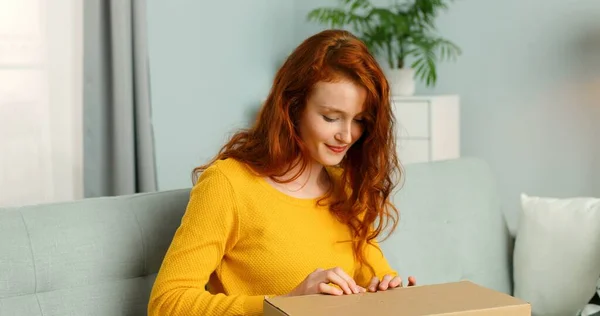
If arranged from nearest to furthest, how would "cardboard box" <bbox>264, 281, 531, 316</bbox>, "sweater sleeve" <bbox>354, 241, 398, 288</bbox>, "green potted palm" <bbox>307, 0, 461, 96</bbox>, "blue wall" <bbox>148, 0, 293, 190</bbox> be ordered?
"cardboard box" <bbox>264, 281, 531, 316</bbox> < "sweater sleeve" <bbox>354, 241, 398, 288</bbox> < "blue wall" <bbox>148, 0, 293, 190</bbox> < "green potted palm" <bbox>307, 0, 461, 96</bbox>

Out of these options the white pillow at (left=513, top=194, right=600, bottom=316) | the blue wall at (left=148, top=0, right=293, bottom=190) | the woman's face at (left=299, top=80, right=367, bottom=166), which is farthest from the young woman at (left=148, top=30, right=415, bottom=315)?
the blue wall at (left=148, top=0, right=293, bottom=190)

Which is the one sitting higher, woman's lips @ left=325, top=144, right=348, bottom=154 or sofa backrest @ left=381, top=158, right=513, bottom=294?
woman's lips @ left=325, top=144, right=348, bottom=154

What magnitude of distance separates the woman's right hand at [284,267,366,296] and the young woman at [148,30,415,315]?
0.47 feet

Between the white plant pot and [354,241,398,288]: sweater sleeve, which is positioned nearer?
[354,241,398,288]: sweater sleeve

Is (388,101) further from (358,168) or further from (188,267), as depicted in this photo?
(188,267)

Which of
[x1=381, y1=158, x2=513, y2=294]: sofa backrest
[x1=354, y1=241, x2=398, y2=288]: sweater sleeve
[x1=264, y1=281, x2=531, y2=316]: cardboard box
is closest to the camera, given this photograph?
[x1=264, y1=281, x2=531, y2=316]: cardboard box

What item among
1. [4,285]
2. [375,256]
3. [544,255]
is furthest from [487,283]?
[4,285]

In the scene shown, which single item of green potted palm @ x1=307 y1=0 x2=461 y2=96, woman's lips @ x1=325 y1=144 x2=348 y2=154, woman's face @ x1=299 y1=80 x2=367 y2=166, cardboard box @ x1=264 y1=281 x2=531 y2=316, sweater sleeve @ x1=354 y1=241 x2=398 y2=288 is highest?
green potted palm @ x1=307 y1=0 x2=461 y2=96

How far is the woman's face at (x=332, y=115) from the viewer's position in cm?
165

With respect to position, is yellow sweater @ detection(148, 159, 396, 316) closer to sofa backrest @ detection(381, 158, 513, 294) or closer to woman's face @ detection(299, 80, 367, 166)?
woman's face @ detection(299, 80, 367, 166)

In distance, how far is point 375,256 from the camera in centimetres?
184

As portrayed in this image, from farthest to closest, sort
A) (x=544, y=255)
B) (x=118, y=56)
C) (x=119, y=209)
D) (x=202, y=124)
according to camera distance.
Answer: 1. (x=202, y=124)
2. (x=118, y=56)
3. (x=544, y=255)
4. (x=119, y=209)

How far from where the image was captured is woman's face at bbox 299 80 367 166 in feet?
5.41

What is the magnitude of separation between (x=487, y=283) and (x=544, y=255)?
177 millimetres
